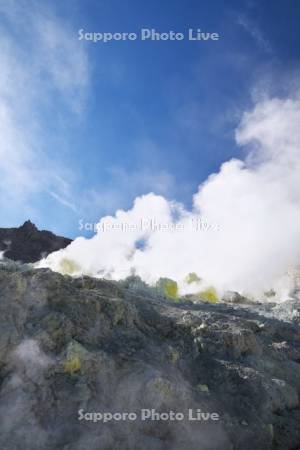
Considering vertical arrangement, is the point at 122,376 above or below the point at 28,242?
below

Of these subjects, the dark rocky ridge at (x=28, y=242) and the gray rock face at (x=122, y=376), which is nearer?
the gray rock face at (x=122, y=376)

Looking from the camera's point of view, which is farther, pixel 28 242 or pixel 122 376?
pixel 28 242

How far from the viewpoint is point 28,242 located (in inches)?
2309

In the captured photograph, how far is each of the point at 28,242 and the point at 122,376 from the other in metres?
50.4

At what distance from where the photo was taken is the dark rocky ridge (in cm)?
5625

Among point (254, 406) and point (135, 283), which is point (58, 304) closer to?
point (254, 406)

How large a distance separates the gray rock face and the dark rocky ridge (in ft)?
145

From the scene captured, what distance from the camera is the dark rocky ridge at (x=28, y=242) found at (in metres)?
56.2

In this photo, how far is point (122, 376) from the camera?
10.2 m

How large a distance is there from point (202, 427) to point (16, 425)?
3702mm

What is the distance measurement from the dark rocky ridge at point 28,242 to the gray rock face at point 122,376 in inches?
1745

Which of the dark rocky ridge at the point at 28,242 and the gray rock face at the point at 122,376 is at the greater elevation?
the dark rocky ridge at the point at 28,242

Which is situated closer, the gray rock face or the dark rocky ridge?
the gray rock face

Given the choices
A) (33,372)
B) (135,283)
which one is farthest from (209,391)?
(135,283)
